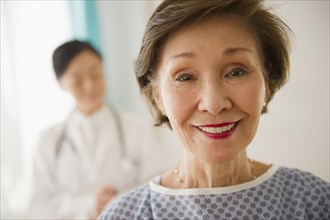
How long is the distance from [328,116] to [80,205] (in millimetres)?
1108

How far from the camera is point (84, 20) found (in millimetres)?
2051

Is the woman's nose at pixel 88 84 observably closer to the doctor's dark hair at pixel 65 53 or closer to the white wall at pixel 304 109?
the doctor's dark hair at pixel 65 53

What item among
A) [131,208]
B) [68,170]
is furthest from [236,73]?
[68,170]

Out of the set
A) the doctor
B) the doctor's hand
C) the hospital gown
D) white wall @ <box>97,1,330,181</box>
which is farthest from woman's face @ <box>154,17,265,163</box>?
the doctor

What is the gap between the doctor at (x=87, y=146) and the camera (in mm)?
1804

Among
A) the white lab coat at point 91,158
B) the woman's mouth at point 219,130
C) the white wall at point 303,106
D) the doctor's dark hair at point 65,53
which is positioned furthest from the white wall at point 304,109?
the doctor's dark hair at point 65,53

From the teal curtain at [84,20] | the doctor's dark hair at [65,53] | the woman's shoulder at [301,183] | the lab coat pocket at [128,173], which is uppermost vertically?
the teal curtain at [84,20]

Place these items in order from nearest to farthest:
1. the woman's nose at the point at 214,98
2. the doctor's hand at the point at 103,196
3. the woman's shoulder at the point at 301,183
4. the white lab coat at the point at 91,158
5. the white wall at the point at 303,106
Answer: the woman's nose at the point at 214,98 < the woman's shoulder at the point at 301,183 < the white wall at the point at 303,106 < the doctor's hand at the point at 103,196 < the white lab coat at the point at 91,158

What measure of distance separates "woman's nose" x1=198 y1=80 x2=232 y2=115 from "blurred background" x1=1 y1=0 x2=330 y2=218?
25cm

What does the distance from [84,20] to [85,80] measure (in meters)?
0.37

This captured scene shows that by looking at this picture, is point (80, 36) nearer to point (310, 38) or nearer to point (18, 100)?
point (18, 100)

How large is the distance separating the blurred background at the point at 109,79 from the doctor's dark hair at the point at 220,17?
7cm

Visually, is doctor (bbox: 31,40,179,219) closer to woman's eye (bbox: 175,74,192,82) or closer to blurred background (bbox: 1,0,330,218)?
blurred background (bbox: 1,0,330,218)

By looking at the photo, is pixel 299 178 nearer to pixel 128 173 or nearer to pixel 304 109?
pixel 304 109
